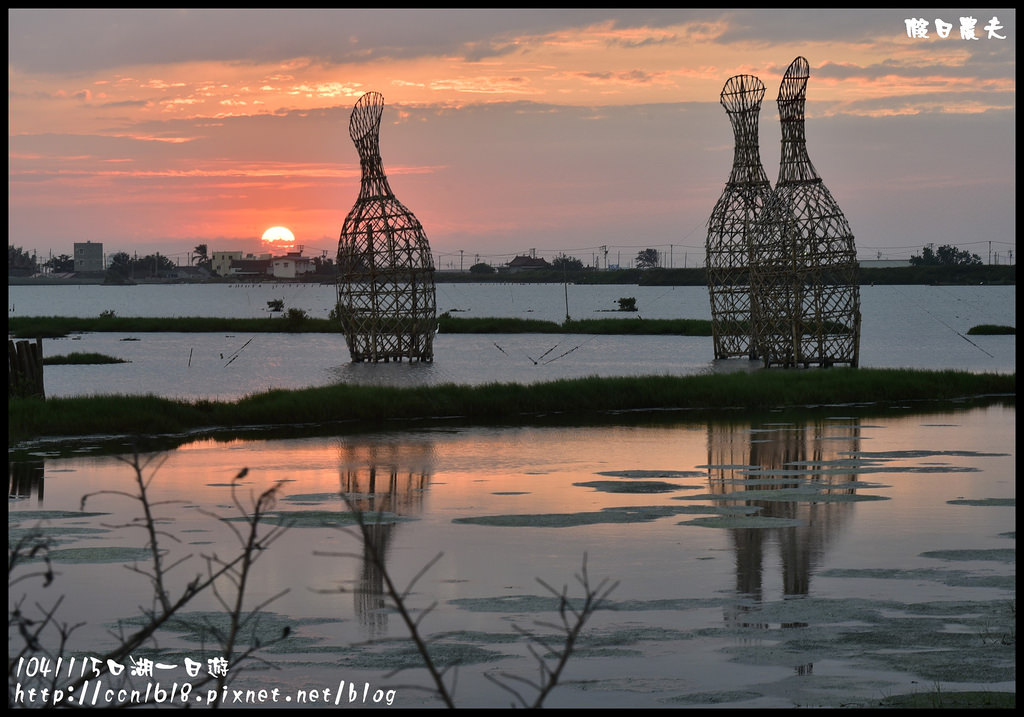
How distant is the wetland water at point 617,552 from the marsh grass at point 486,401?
3089 mm

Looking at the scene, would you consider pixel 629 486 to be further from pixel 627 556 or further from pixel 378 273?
pixel 378 273

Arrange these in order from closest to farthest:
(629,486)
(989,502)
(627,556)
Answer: (627,556) → (989,502) → (629,486)

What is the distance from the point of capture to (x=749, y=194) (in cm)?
5322

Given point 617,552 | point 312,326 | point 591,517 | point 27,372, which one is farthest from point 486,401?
point 312,326

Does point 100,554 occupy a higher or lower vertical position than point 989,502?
higher

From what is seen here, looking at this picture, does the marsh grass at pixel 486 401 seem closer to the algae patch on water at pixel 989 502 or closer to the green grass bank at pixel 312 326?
the algae patch on water at pixel 989 502

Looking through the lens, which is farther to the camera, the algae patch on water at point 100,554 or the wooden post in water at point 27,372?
the wooden post in water at point 27,372

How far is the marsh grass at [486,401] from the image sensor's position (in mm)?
30467

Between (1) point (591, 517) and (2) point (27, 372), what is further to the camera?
(2) point (27, 372)

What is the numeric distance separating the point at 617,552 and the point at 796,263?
104ft

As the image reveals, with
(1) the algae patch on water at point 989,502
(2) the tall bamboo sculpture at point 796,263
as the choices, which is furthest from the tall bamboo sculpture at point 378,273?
(1) the algae patch on water at point 989,502

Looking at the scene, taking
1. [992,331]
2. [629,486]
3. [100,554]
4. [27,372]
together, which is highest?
[27,372]

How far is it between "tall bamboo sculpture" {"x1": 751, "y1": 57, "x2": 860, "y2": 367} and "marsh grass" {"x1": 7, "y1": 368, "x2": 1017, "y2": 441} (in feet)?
13.9

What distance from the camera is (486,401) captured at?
35.8m
